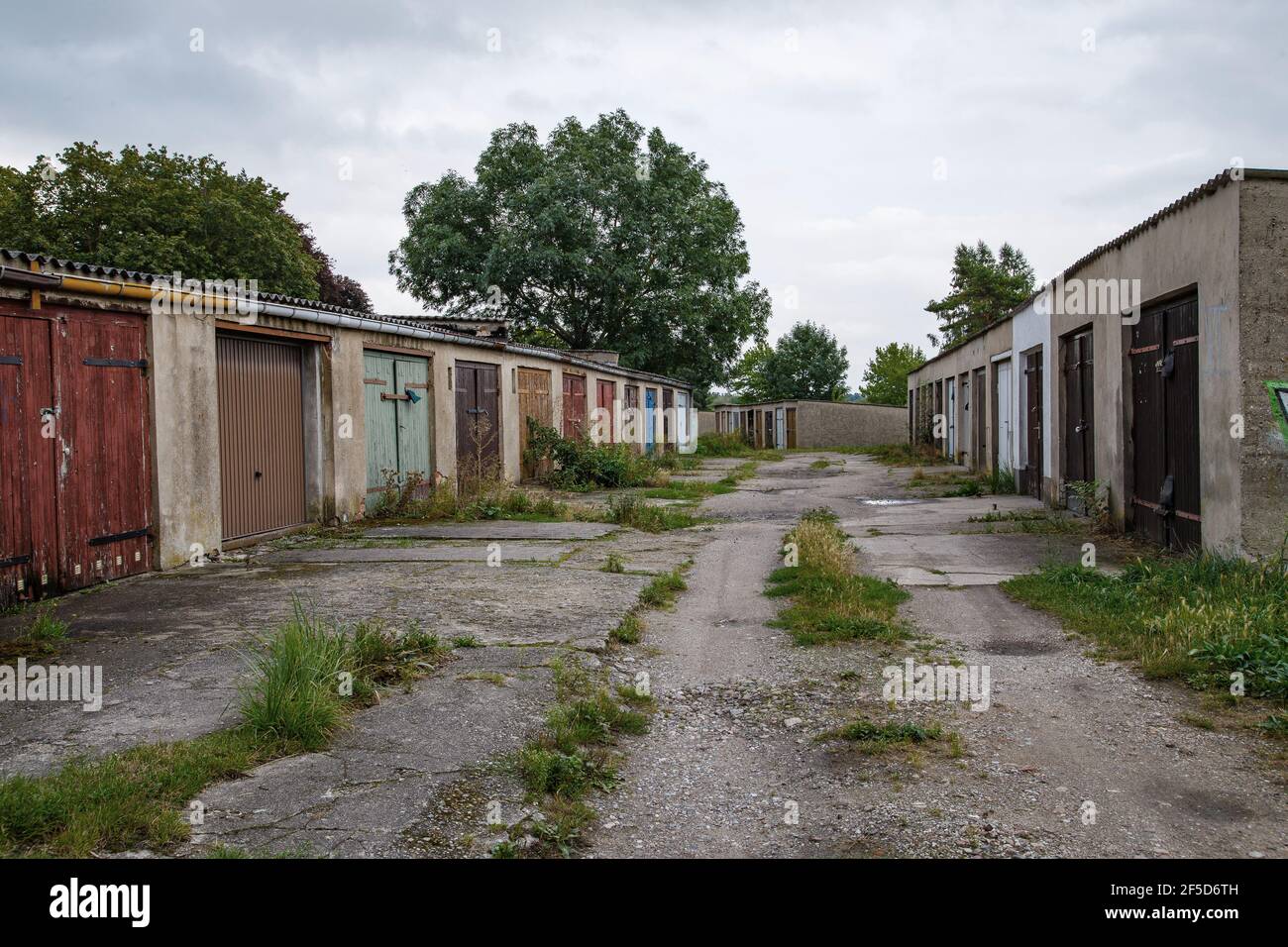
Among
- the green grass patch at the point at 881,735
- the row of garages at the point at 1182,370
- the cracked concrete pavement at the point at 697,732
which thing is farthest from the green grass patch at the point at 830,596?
the row of garages at the point at 1182,370

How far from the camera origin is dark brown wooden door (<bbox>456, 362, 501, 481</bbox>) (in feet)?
50.5

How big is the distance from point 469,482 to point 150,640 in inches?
343

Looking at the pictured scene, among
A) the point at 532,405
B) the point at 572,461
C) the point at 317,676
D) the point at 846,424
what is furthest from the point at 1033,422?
the point at 846,424

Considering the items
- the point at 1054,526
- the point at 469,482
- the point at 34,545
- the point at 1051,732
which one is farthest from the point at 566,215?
the point at 1051,732

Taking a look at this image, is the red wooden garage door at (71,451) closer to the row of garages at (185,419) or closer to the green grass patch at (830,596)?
the row of garages at (185,419)

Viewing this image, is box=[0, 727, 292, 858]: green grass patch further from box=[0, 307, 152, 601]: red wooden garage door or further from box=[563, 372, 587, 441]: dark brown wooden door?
box=[563, 372, 587, 441]: dark brown wooden door

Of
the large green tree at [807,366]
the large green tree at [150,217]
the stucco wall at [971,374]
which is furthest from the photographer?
the large green tree at [807,366]

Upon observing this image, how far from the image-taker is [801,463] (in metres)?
29.1

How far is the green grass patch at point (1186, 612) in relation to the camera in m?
5.06

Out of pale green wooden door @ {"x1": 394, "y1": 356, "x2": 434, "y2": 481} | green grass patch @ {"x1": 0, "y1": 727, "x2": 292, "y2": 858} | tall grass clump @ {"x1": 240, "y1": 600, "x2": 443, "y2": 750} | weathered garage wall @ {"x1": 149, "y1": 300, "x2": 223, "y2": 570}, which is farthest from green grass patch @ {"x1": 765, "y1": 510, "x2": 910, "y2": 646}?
pale green wooden door @ {"x1": 394, "y1": 356, "x2": 434, "y2": 481}

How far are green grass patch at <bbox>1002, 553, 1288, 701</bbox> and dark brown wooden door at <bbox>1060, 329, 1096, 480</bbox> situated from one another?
4.02 meters

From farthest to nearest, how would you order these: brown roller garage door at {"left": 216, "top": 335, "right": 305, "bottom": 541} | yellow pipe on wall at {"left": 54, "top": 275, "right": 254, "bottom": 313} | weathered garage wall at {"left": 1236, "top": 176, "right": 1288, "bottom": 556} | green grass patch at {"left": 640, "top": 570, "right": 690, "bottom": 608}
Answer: brown roller garage door at {"left": 216, "top": 335, "right": 305, "bottom": 541} < yellow pipe on wall at {"left": 54, "top": 275, "right": 254, "bottom": 313} < green grass patch at {"left": 640, "top": 570, "right": 690, "bottom": 608} < weathered garage wall at {"left": 1236, "top": 176, "right": 1288, "bottom": 556}

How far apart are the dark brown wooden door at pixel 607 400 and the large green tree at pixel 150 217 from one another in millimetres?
12543

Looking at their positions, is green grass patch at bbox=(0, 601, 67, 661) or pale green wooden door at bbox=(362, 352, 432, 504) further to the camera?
pale green wooden door at bbox=(362, 352, 432, 504)
